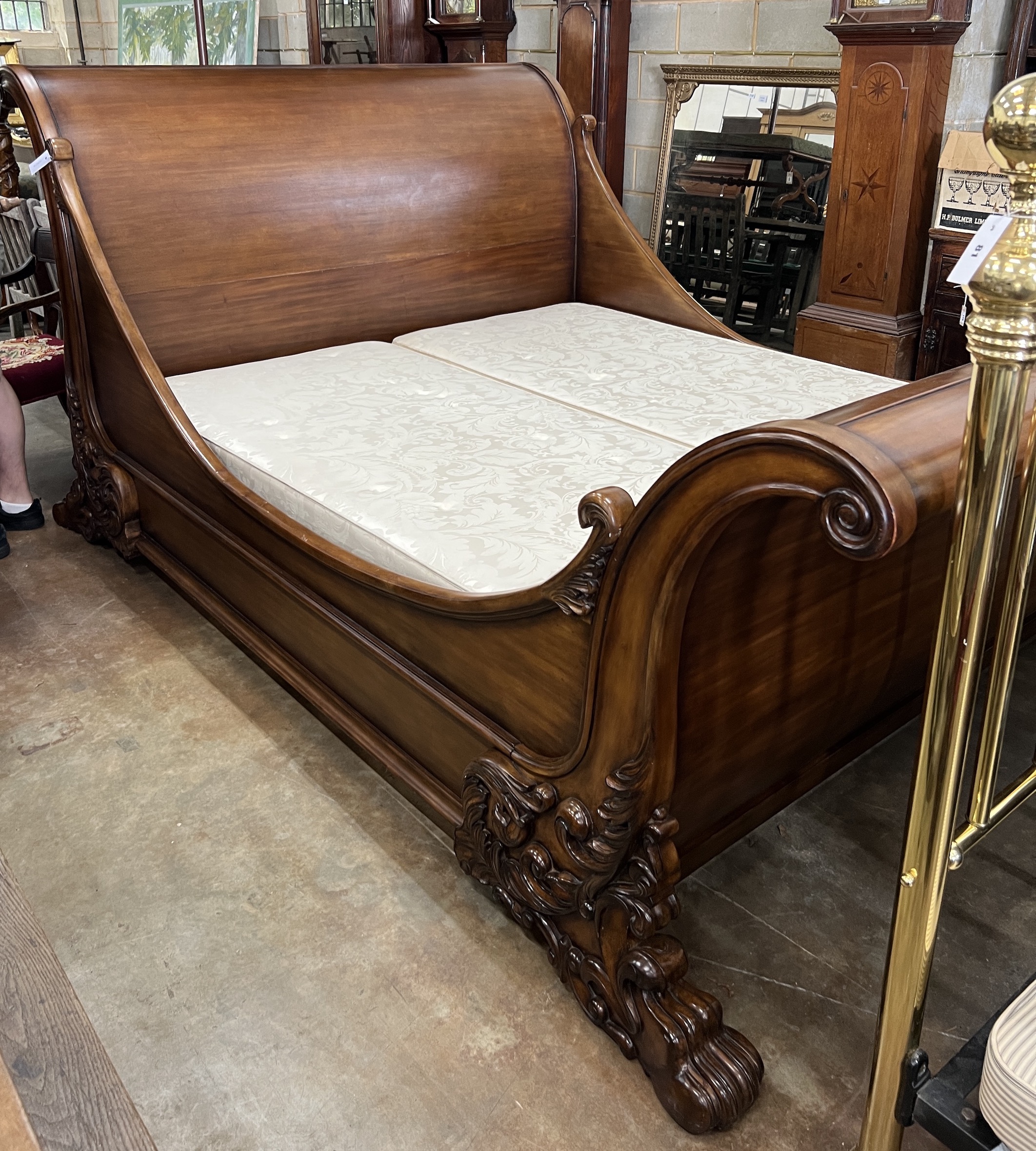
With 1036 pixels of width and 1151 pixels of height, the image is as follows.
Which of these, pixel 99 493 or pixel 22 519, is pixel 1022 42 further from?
pixel 22 519

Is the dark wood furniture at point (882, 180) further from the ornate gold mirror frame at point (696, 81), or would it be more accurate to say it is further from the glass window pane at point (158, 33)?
the glass window pane at point (158, 33)

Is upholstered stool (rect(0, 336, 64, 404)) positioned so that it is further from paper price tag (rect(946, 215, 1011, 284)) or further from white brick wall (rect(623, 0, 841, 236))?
paper price tag (rect(946, 215, 1011, 284))

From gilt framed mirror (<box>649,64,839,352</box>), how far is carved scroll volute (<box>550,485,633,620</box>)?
8.57 feet

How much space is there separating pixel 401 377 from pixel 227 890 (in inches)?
44.4

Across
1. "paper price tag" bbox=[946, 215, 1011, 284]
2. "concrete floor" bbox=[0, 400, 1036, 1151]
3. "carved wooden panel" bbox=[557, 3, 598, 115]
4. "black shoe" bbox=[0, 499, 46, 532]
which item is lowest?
"concrete floor" bbox=[0, 400, 1036, 1151]

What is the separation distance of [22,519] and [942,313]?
2621mm

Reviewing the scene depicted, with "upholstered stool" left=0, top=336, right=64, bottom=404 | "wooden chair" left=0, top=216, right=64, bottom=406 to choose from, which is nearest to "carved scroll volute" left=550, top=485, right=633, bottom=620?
"wooden chair" left=0, top=216, right=64, bottom=406

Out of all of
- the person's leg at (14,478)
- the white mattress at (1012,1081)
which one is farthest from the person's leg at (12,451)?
the white mattress at (1012,1081)

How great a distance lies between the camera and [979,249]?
755 millimetres

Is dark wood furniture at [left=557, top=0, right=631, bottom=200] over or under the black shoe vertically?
over

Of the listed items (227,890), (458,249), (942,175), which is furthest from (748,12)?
(227,890)

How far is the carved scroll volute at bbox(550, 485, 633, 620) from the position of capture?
1.12 meters

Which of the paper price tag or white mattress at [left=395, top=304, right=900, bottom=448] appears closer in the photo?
the paper price tag

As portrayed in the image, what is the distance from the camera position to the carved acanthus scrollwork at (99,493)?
246cm
